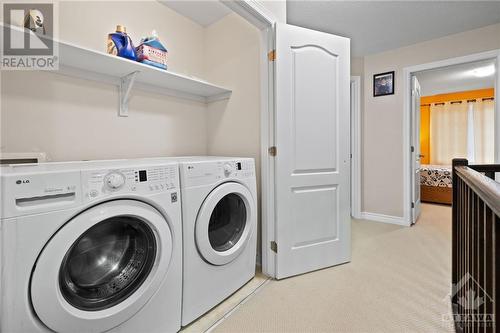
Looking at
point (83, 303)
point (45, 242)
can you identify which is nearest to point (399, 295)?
point (83, 303)

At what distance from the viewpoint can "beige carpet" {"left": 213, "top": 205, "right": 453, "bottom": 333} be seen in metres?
1.36

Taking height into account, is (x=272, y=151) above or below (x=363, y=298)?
above

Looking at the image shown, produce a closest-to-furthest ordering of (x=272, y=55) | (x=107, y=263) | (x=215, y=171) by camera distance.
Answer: (x=107, y=263)
(x=215, y=171)
(x=272, y=55)

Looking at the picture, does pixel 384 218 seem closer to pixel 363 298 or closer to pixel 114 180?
pixel 363 298

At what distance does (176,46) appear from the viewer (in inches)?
89.3

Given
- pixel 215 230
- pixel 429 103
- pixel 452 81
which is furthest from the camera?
pixel 429 103

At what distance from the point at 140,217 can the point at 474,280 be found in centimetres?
139

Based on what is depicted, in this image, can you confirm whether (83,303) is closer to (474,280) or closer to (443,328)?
(474,280)

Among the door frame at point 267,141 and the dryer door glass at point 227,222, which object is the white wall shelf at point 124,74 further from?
the dryer door glass at point 227,222

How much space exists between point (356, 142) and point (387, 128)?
0.41 m

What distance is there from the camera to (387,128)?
3203 millimetres

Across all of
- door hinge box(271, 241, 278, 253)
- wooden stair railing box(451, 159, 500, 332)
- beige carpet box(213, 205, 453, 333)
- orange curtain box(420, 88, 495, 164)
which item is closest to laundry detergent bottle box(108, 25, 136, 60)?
door hinge box(271, 241, 278, 253)

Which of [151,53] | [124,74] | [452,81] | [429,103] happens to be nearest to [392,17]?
[151,53]

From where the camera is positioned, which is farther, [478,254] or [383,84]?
[383,84]
